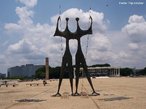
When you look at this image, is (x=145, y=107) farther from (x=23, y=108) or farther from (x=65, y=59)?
(x=65, y=59)

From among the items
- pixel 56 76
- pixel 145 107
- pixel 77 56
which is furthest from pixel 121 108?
pixel 56 76

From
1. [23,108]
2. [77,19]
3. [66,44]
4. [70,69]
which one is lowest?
[23,108]

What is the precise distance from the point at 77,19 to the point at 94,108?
11.7 metres

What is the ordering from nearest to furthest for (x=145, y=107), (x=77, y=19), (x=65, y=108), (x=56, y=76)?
(x=145, y=107)
(x=65, y=108)
(x=77, y=19)
(x=56, y=76)

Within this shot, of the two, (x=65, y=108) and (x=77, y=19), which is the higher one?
(x=77, y=19)

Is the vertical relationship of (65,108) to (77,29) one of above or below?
below

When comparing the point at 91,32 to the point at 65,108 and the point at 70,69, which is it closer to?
the point at 70,69

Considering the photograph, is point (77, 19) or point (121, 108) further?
point (77, 19)

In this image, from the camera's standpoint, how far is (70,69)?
26641 millimetres

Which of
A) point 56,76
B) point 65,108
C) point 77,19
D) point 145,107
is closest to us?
point 145,107

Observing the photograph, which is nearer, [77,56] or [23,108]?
[23,108]

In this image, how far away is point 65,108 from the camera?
16125mm

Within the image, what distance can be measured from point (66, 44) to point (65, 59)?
3.71ft

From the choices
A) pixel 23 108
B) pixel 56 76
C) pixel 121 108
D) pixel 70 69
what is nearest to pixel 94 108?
pixel 121 108
